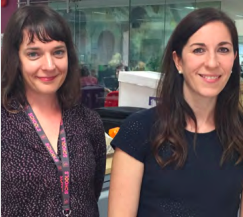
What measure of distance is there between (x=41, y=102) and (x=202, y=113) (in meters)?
0.53

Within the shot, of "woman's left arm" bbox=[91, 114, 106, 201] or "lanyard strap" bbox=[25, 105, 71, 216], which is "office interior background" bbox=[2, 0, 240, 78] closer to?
"woman's left arm" bbox=[91, 114, 106, 201]

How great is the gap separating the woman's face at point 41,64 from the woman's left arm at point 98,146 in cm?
23

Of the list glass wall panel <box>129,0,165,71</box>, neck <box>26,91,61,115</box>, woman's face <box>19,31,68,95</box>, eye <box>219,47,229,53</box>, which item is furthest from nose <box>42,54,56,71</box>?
glass wall panel <box>129,0,165,71</box>

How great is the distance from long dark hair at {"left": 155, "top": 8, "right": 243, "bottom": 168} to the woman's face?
0.34 meters

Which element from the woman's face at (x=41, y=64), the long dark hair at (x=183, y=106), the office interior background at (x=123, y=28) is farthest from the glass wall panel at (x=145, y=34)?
the woman's face at (x=41, y=64)

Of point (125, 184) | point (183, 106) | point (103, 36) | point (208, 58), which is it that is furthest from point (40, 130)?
point (103, 36)

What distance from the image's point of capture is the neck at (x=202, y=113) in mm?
1202

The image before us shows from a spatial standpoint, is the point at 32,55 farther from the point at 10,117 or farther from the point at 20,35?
the point at 10,117

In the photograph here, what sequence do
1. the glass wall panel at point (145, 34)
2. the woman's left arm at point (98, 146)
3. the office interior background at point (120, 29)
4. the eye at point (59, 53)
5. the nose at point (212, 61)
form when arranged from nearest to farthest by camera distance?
the nose at point (212, 61), the eye at point (59, 53), the woman's left arm at point (98, 146), the office interior background at point (120, 29), the glass wall panel at point (145, 34)

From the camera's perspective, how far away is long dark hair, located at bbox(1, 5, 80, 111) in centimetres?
117

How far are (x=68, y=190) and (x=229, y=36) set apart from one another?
0.69 m

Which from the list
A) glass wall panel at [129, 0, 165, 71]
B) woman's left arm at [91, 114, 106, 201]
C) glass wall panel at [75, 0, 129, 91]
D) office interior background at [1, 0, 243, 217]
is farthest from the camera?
glass wall panel at [75, 0, 129, 91]

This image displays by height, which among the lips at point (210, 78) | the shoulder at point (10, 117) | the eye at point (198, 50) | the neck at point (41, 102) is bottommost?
the shoulder at point (10, 117)

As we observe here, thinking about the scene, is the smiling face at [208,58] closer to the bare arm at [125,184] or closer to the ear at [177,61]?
the ear at [177,61]
